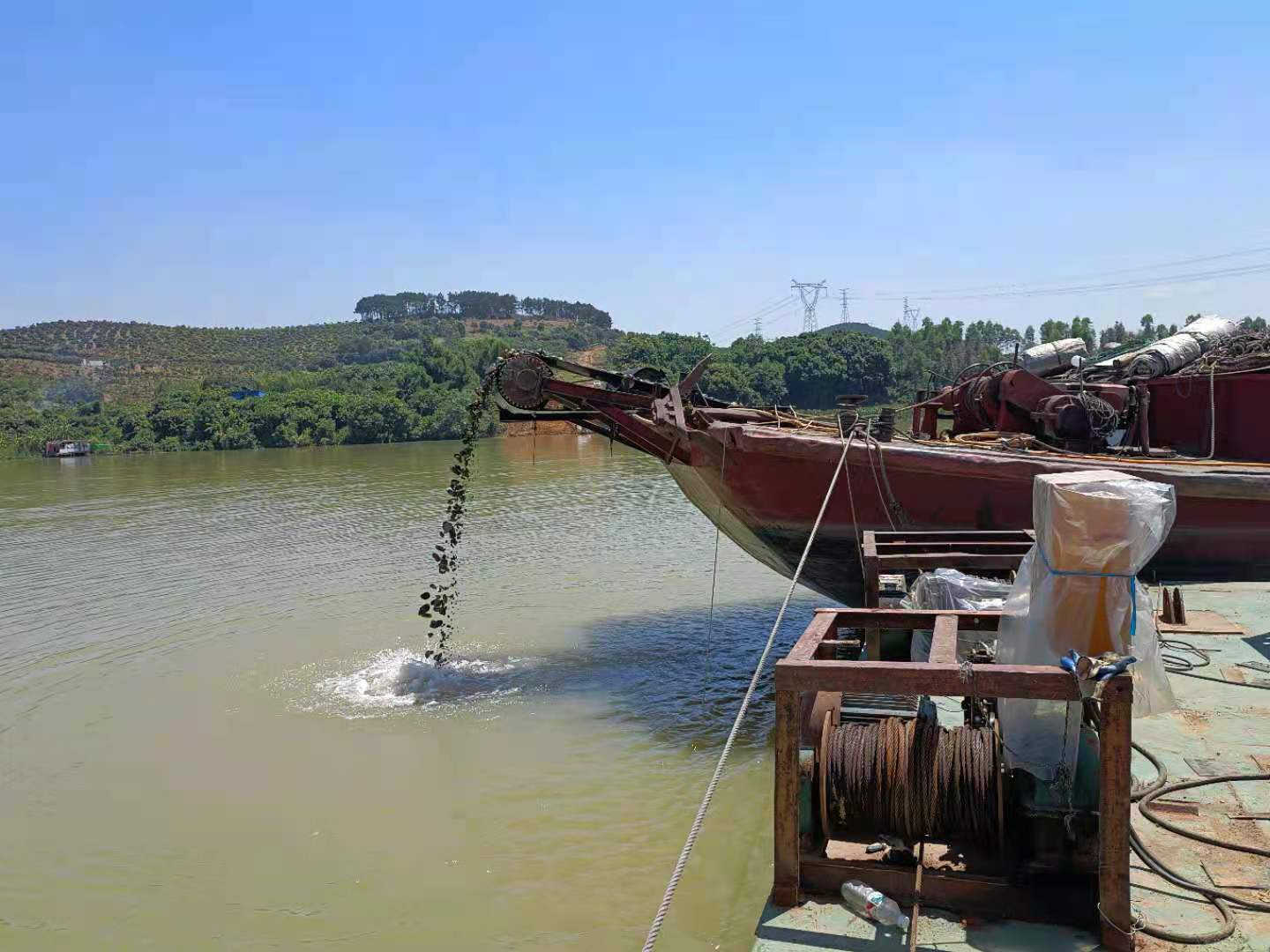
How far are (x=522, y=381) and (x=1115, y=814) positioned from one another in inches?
313

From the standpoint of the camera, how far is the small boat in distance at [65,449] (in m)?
56.4

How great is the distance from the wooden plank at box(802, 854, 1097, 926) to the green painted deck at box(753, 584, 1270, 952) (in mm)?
54

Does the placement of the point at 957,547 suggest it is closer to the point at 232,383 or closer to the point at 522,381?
the point at 522,381

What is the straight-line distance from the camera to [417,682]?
435 inches

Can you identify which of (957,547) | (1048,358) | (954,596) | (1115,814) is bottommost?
(1115,814)

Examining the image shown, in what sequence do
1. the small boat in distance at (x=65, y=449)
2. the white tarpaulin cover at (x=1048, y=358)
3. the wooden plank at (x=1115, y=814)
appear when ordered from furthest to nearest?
1. the small boat in distance at (x=65, y=449)
2. the white tarpaulin cover at (x=1048, y=358)
3. the wooden plank at (x=1115, y=814)

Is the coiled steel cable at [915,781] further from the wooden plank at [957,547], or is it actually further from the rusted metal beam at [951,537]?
the rusted metal beam at [951,537]

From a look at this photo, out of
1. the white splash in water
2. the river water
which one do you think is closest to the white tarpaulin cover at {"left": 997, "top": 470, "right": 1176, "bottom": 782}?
the river water

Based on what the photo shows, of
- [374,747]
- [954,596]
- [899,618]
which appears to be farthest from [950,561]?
[374,747]

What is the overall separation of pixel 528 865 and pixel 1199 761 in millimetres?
4254

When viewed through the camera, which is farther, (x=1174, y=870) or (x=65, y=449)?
(x=65, y=449)

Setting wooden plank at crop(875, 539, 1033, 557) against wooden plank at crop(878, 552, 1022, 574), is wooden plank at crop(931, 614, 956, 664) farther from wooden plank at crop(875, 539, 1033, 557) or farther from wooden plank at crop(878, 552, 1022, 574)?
wooden plank at crop(875, 539, 1033, 557)

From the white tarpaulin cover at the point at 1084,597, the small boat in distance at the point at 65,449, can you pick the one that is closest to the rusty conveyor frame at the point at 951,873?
the white tarpaulin cover at the point at 1084,597

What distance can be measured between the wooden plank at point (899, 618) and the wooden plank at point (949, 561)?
222 centimetres
